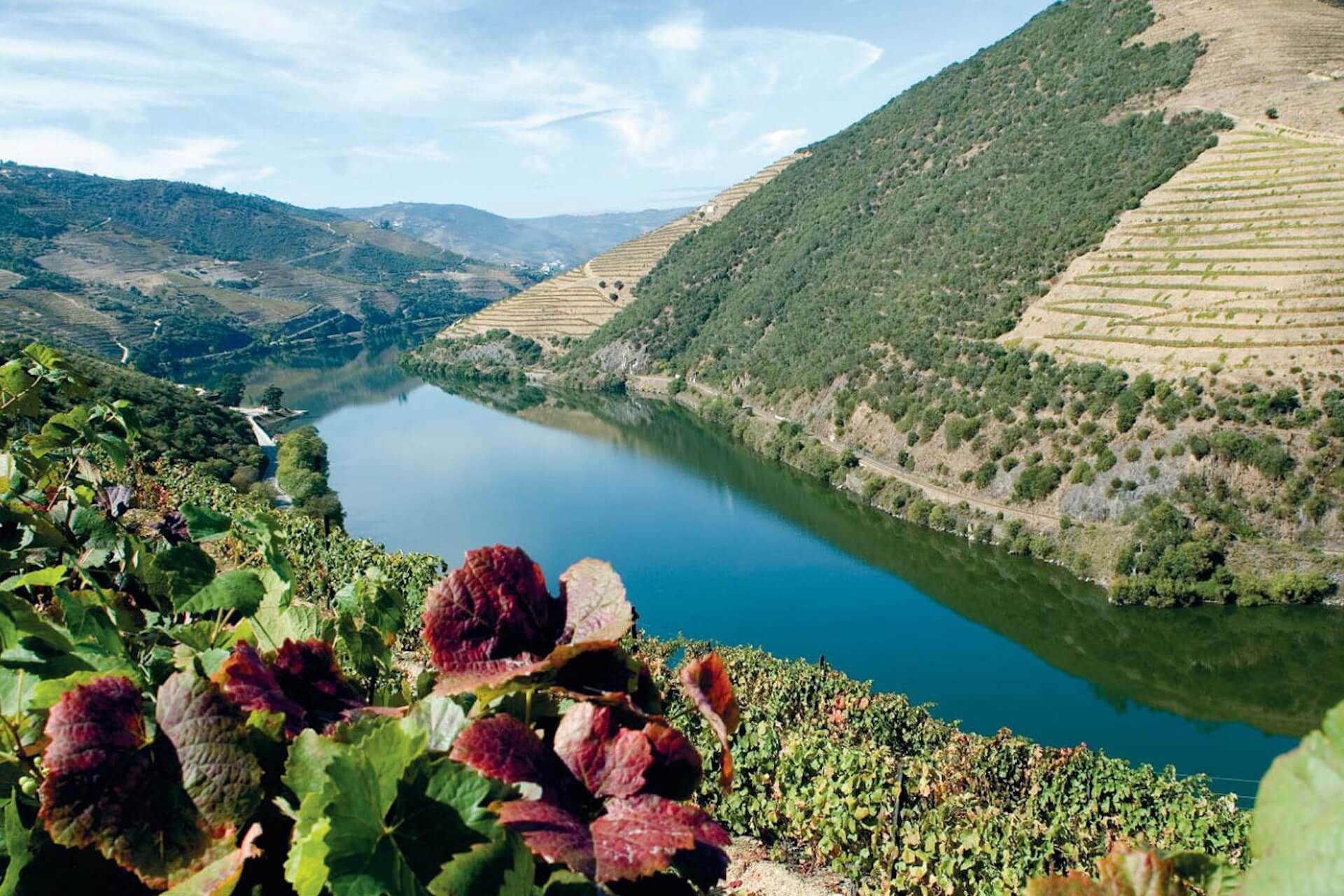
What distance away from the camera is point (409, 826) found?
2.45 ft

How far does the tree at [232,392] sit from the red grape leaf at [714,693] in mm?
52000

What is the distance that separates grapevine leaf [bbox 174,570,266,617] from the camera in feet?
3.87

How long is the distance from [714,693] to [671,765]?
4.2 inches

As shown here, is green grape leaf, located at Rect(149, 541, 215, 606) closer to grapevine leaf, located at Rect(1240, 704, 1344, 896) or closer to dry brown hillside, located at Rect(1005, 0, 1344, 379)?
grapevine leaf, located at Rect(1240, 704, 1344, 896)

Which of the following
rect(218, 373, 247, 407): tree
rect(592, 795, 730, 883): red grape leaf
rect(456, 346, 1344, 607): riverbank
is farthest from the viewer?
rect(218, 373, 247, 407): tree

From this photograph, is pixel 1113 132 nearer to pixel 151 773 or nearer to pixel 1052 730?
pixel 1052 730

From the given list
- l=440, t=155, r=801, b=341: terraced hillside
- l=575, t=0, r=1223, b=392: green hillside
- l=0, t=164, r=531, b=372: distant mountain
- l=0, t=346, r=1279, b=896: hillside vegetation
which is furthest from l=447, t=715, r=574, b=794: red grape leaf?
l=440, t=155, r=801, b=341: terraced hillside

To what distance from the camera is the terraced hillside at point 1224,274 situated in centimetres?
2623

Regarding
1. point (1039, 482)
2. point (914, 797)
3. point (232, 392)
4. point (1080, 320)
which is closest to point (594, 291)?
point (232, 392)

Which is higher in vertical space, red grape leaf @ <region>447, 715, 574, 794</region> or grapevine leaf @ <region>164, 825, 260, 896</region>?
red grape leaf @ <region>447, 715, 574, 794</region>

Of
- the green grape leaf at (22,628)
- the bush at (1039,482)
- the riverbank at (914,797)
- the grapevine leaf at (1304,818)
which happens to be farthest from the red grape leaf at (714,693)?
the bush at (1039,482)

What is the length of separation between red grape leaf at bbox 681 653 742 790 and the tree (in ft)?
171

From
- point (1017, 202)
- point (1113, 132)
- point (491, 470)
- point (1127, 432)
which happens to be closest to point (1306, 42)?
point (1113, 132)

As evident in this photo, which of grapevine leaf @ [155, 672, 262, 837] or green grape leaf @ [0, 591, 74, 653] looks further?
green grape leaf @ [0, 591, 74, 653]
